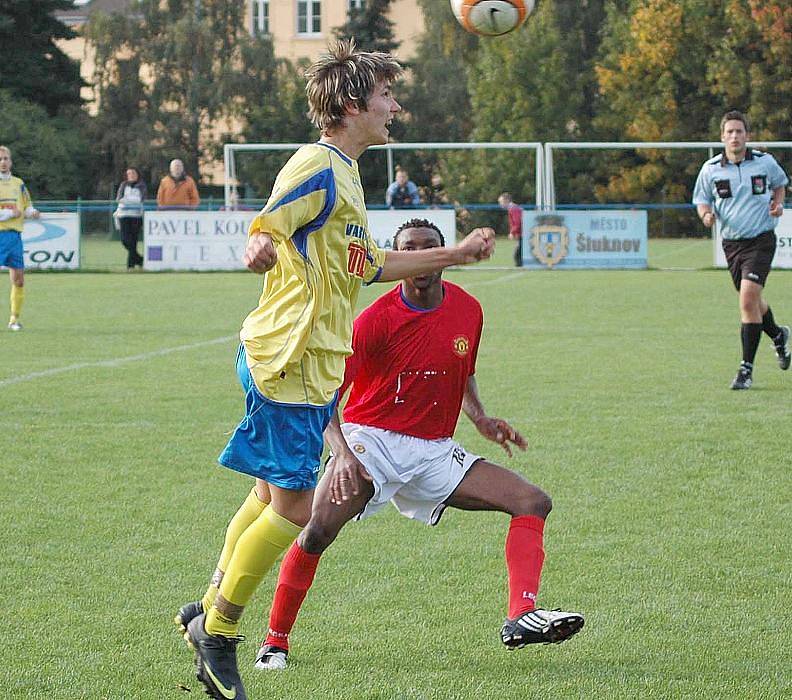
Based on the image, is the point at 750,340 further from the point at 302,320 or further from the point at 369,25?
the point at 369,25

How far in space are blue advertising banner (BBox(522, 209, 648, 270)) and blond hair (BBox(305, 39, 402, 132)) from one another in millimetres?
20201

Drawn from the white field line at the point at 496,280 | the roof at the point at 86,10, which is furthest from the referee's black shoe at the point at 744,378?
the roof at the point at 86,10

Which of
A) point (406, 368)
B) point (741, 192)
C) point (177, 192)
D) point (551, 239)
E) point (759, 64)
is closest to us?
point (406, 368)

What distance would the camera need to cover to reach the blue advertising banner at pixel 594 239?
24172 mm

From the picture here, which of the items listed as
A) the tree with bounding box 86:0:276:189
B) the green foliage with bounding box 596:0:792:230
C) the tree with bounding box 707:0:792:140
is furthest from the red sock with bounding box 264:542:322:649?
the tree with bounding box 86:0:276:189

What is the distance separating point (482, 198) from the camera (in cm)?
4678

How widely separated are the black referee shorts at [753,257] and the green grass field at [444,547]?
2.75ft

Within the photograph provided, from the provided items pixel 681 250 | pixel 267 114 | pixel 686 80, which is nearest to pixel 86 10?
pixel 267 114

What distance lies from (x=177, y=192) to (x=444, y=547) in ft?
67.5

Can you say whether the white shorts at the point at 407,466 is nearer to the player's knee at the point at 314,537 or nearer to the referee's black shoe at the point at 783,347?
the player's knee at the point at 314,537

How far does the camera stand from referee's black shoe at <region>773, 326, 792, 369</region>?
433 inches

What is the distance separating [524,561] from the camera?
4297mm

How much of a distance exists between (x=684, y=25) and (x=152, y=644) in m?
45.7

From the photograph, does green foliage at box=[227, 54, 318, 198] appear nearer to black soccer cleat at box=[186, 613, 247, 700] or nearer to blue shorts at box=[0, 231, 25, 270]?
blue shorts at box=[0, 231, 25, 270]
